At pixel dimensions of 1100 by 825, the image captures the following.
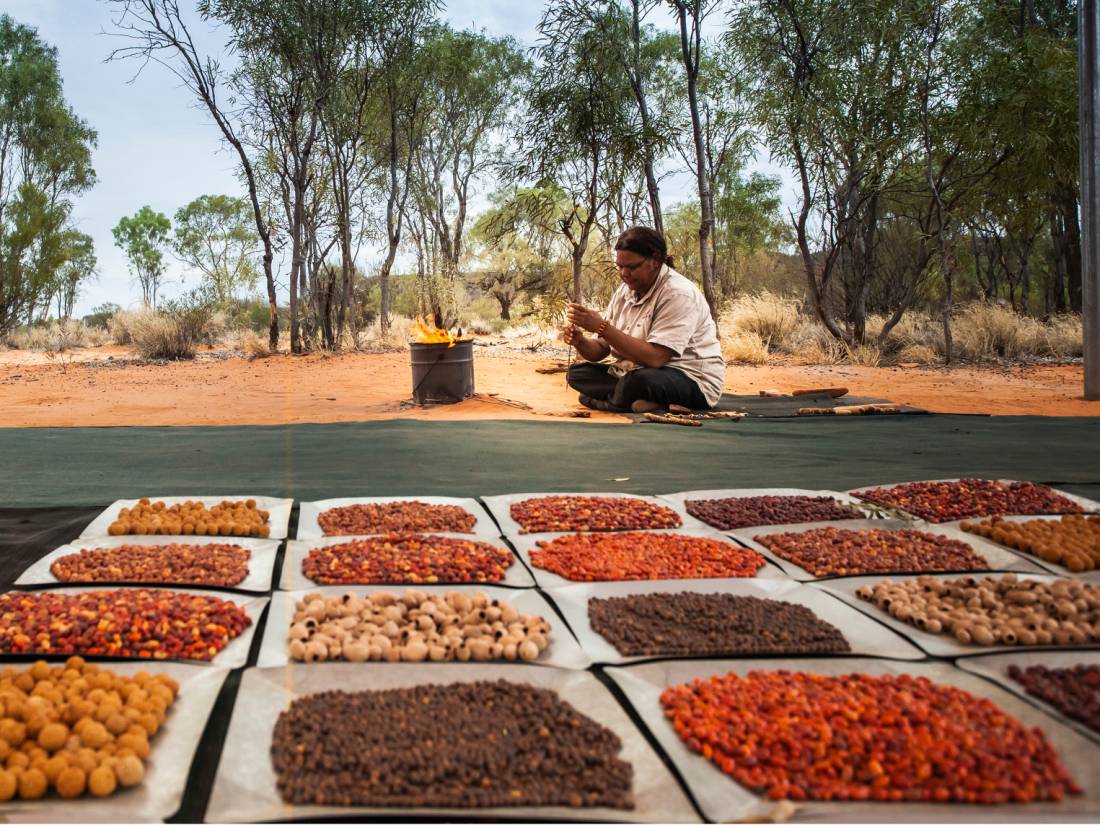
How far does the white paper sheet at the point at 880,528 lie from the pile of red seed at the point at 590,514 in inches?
10.1

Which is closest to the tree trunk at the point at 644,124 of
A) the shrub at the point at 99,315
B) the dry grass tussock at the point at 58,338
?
the dry grass tussock at the point at 58,338

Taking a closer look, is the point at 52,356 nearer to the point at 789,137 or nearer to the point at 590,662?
the point at 789,137

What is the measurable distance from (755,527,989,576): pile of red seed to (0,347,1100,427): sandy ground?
2.83 metres

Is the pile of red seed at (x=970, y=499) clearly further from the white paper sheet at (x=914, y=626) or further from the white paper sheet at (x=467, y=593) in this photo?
the white paper sheet at (x=467, y=593)

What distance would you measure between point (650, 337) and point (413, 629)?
350 cm

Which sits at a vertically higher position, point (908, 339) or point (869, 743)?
point (908, 339)

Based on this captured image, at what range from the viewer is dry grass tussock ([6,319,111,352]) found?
13.9m

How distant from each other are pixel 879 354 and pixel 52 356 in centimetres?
1079

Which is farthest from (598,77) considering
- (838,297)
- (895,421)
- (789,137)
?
(838,297)

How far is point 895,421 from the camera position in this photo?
5.05 m

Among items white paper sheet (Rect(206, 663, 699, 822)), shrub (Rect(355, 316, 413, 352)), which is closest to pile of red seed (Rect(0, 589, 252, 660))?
white paper sheet (Rect(206, 663, 699, 822))

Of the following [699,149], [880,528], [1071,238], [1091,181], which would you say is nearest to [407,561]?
[880,528]

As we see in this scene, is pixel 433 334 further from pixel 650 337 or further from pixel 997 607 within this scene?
pixel 997 607

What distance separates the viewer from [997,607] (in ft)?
6.17
